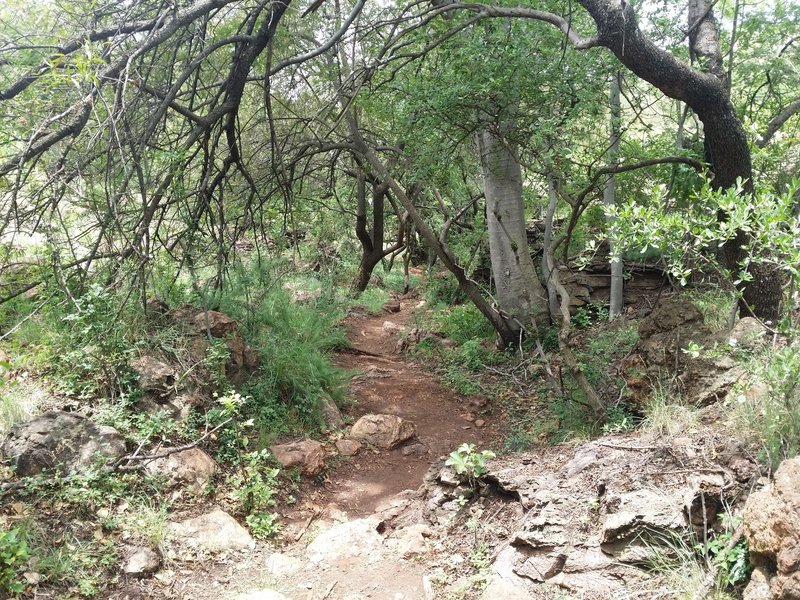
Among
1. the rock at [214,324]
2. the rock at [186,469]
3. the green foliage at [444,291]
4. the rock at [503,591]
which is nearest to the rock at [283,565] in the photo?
the rock at [186,469]

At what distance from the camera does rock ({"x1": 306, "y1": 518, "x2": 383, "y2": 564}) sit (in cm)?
384

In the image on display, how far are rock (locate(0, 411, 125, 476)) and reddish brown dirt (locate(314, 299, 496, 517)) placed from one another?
1.81 meters

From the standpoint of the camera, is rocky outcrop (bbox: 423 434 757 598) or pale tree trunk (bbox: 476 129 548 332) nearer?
rocky outcrop (bbox: 423 434 757 598)

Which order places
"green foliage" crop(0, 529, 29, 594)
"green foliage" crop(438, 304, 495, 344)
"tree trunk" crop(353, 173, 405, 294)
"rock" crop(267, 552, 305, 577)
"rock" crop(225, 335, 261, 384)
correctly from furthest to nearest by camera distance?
"tree trunk" crop(353, 173, 405, 294) → "green foliage" crop(438, 304, 495, 344) → "rock" crop(225, 335, 261, 384) → "rock" crop(267, 552, 305, 577) → "green foliage" crop(0, 529, 29, 594)

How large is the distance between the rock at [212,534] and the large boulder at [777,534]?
303cm

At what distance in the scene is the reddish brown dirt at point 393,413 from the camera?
507 centimetres

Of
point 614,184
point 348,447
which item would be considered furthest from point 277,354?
point 614,184

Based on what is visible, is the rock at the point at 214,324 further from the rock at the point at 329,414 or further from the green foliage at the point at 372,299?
the green foliage at the point at 372,299

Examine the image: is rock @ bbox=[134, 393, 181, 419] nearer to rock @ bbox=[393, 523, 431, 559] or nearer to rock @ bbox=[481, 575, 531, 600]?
rock @ bbox=[393, 523, 431, 559]

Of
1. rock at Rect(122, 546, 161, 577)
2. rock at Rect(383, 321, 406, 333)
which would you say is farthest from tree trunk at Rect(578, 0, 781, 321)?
rock at Rect(383, 321, 406, 333)

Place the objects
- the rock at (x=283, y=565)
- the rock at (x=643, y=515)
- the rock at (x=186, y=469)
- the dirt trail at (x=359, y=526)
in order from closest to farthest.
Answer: the rock at (x=643, y=515) < the dirt trail at (x=359, y=526) < the rock at (x=283, y=565) < the rock at (x=186, y=469)

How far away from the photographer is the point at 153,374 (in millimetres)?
4664

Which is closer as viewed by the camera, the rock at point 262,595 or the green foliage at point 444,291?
the rock at point 262,595

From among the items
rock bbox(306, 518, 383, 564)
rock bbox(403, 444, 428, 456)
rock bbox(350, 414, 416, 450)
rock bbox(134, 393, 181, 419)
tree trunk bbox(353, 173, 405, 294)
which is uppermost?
tree trunk bbox(353, 173, 405, 294)
